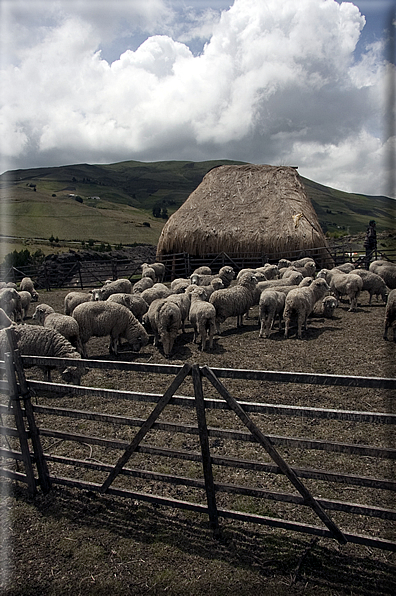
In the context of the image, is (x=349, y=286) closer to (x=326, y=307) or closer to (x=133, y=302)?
(x=326, y=307)

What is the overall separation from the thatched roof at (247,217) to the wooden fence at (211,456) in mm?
20056

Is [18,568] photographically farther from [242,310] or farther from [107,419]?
[242,310]

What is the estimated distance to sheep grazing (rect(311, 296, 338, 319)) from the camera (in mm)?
12438

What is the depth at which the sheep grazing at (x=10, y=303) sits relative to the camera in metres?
13.9

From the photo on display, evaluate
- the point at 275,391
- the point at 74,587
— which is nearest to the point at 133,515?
the point at 74,587

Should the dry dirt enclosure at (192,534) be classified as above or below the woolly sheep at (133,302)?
below

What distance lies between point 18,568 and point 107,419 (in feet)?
5.19

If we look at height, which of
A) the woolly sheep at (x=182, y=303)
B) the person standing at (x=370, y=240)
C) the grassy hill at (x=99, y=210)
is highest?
the grassy hill at (x=99, y=210)

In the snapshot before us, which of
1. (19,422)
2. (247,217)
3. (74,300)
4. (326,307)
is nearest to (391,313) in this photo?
(326,307)

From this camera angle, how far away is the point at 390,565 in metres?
3.29

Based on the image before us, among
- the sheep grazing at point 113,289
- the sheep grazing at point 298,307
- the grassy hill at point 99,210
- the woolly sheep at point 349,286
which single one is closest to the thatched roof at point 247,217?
the grassy hill at point 99,210

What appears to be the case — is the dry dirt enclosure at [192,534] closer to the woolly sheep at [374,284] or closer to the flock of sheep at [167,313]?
the flock of sheep at [167,313]

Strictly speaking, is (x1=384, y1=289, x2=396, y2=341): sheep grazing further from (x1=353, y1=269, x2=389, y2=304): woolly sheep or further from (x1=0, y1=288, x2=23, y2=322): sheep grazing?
(x1=0, y1=288, x2=23, y2=322): sheep grazing

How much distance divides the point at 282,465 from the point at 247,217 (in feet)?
79.3
